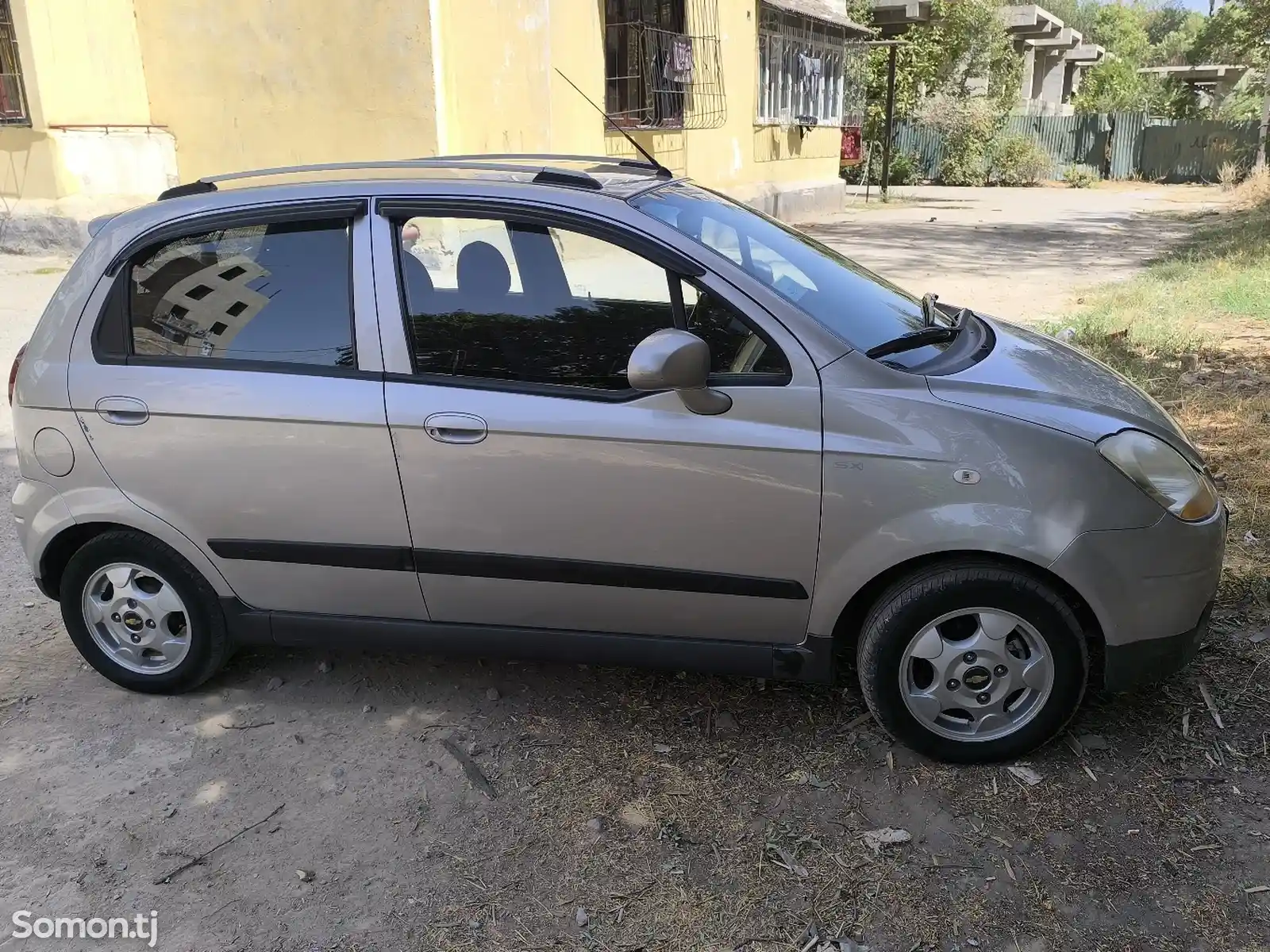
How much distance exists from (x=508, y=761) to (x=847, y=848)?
42.6 inches

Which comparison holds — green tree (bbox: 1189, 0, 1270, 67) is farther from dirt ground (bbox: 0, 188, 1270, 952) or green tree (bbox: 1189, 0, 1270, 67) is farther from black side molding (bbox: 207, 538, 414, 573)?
black side molding (bbox: 207, 538, 414, 573)

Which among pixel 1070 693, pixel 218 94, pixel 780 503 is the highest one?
pixel 218 94

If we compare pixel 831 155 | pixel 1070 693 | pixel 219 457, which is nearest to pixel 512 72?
pixel 219 457

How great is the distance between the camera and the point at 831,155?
24.2 metres

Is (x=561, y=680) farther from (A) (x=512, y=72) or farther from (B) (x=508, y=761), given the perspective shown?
(A) (x=512, y=72)

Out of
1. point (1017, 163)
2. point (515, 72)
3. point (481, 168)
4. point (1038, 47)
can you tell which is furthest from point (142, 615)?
point (1038, 47)

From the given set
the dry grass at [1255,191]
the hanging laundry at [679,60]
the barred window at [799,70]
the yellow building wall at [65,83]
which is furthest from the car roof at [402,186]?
the dry grass at [1255,191]

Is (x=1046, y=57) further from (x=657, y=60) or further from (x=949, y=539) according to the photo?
(x=949, y=539)

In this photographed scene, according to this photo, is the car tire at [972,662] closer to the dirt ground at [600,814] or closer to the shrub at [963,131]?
the dirt ground at [600,814]

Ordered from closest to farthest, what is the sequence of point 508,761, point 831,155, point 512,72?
point 508,761
point 512,72
point 831,155

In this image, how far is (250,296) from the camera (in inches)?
131

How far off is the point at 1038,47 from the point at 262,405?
45140 mm

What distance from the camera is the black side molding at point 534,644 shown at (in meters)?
3.13

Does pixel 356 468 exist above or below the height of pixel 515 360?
below
